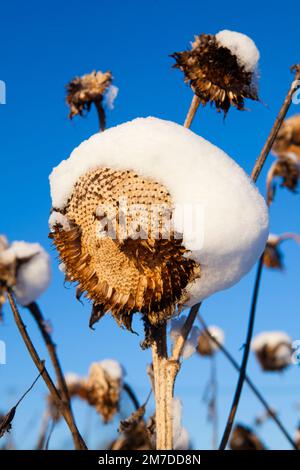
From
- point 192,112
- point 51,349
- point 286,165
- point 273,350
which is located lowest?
point 51,349

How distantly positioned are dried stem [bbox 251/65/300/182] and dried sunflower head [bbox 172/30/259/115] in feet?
0.44

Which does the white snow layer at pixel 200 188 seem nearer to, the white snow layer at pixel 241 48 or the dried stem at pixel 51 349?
the white snow layer at pixel 241 48

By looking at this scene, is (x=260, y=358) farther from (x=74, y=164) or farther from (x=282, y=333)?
(x=74, y=164)

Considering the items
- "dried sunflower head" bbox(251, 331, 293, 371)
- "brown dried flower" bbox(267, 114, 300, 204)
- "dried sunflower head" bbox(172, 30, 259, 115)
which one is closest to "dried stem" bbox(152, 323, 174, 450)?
"dried sunflower head" bbox(172, 30, 259, 115)

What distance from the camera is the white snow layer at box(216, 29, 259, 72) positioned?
1.91 m

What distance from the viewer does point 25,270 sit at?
2922 millimetres

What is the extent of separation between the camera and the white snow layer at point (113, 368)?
3969 millimetres

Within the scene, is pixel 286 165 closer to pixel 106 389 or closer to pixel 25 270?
pixel 25 270

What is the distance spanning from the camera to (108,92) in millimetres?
2551

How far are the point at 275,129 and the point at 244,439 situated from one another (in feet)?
8.52

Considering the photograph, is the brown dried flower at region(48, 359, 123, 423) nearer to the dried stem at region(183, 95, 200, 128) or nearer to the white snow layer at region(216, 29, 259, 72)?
the dried stem at region(183, 95, 200, 128)

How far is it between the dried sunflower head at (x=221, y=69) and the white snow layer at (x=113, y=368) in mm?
2362

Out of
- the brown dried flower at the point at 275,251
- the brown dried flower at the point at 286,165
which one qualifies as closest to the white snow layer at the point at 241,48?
the brown dried flower at the point at 286,165

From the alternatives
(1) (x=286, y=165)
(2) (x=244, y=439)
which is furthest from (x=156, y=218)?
(2) (x=244, y=439)
